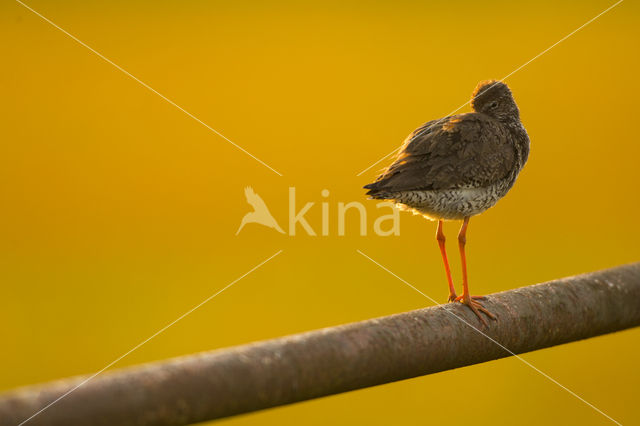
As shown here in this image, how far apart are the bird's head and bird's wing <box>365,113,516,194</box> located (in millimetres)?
322

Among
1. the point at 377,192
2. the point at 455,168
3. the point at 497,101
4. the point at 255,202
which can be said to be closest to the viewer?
the point at 377,192

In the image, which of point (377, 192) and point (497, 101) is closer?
point (377, 192)

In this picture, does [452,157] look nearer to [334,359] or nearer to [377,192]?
[377,192]

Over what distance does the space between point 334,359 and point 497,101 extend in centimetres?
386

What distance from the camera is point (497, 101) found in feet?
20.5

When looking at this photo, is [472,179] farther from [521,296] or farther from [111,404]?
[111,404]

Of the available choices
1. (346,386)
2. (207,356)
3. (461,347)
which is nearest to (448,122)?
(461,347)

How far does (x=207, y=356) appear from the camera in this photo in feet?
9.00

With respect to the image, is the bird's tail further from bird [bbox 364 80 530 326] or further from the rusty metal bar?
the rusty metal bar

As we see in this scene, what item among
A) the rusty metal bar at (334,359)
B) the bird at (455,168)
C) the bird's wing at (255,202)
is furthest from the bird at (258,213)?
the rusty metal bar at (334,359)

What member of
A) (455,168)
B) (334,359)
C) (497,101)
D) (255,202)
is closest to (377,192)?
(455,168)

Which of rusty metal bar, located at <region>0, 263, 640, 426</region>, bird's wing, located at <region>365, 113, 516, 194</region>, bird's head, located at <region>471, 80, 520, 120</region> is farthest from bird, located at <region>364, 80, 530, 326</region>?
rusty metal bar, located at <region>0, 263, 640, 426</region>

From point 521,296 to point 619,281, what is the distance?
73 centimetres

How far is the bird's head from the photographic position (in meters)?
6.22
